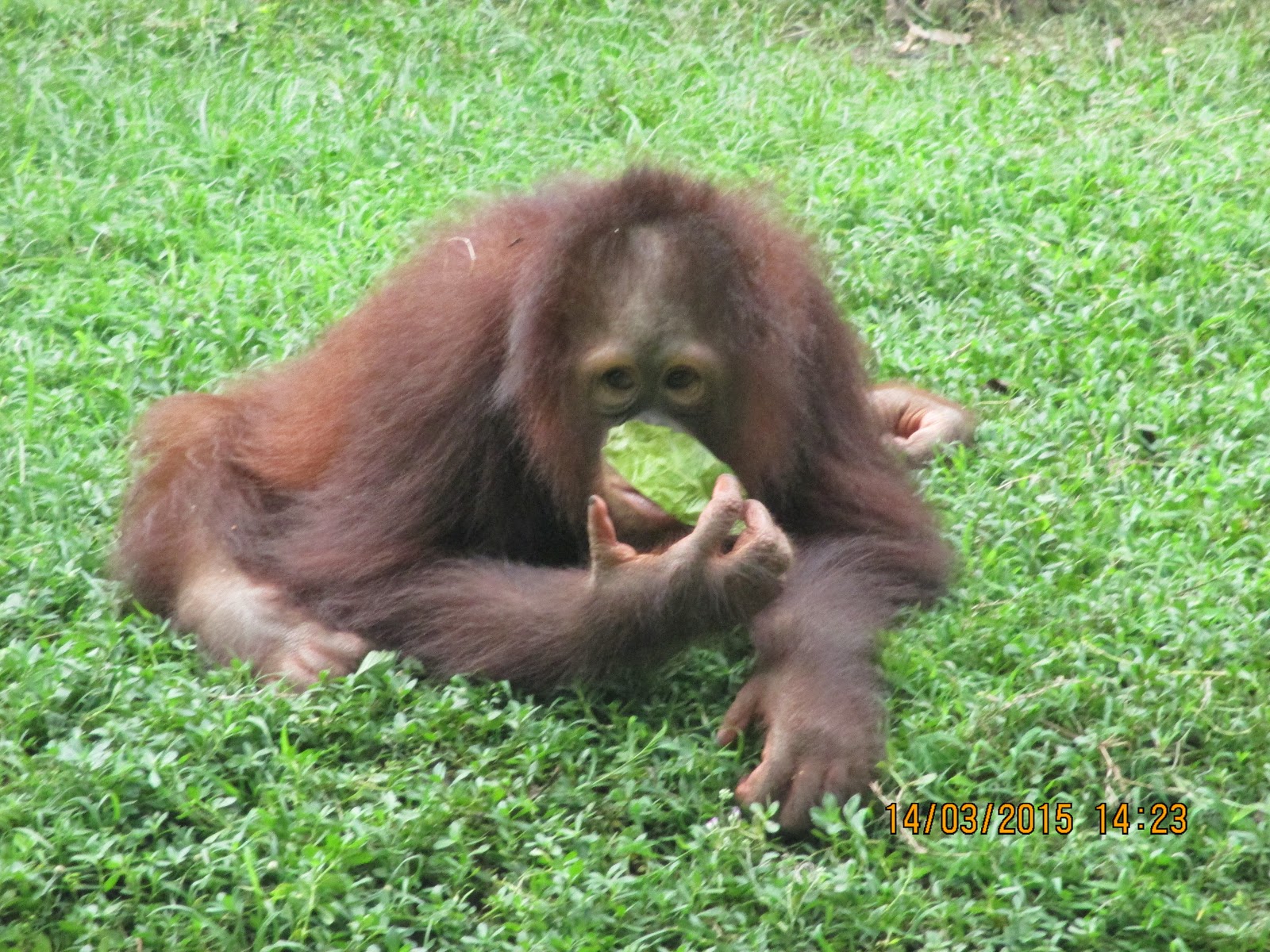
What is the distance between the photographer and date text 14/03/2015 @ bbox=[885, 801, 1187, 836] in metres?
3.06

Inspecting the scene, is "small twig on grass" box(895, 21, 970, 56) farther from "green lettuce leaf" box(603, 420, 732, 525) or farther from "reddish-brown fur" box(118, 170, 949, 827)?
"green lettuce leaf" box(603, 420, 732, 525)

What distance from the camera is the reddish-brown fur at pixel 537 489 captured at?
3443 mm

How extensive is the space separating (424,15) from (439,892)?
17.3ft

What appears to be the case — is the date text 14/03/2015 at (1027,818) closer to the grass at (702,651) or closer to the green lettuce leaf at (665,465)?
the grass at (702,651)

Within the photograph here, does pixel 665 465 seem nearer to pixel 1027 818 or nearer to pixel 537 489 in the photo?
pixel 537 489

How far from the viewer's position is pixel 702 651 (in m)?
3.70

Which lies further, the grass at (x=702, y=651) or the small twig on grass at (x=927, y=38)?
the small twig on grass at (x=927, y=38)

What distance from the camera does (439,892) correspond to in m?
2.86

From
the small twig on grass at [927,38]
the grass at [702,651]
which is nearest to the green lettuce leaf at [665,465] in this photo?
the grass at [702,651]

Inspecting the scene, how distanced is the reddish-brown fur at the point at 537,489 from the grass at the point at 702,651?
0.14 metres

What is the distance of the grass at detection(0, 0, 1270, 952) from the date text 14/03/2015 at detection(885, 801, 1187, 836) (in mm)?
29

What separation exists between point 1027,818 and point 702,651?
878mm

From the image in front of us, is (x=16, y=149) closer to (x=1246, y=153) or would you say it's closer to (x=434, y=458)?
(x=434, y=458)

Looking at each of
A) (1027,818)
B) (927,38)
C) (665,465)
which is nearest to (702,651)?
(665,465)
